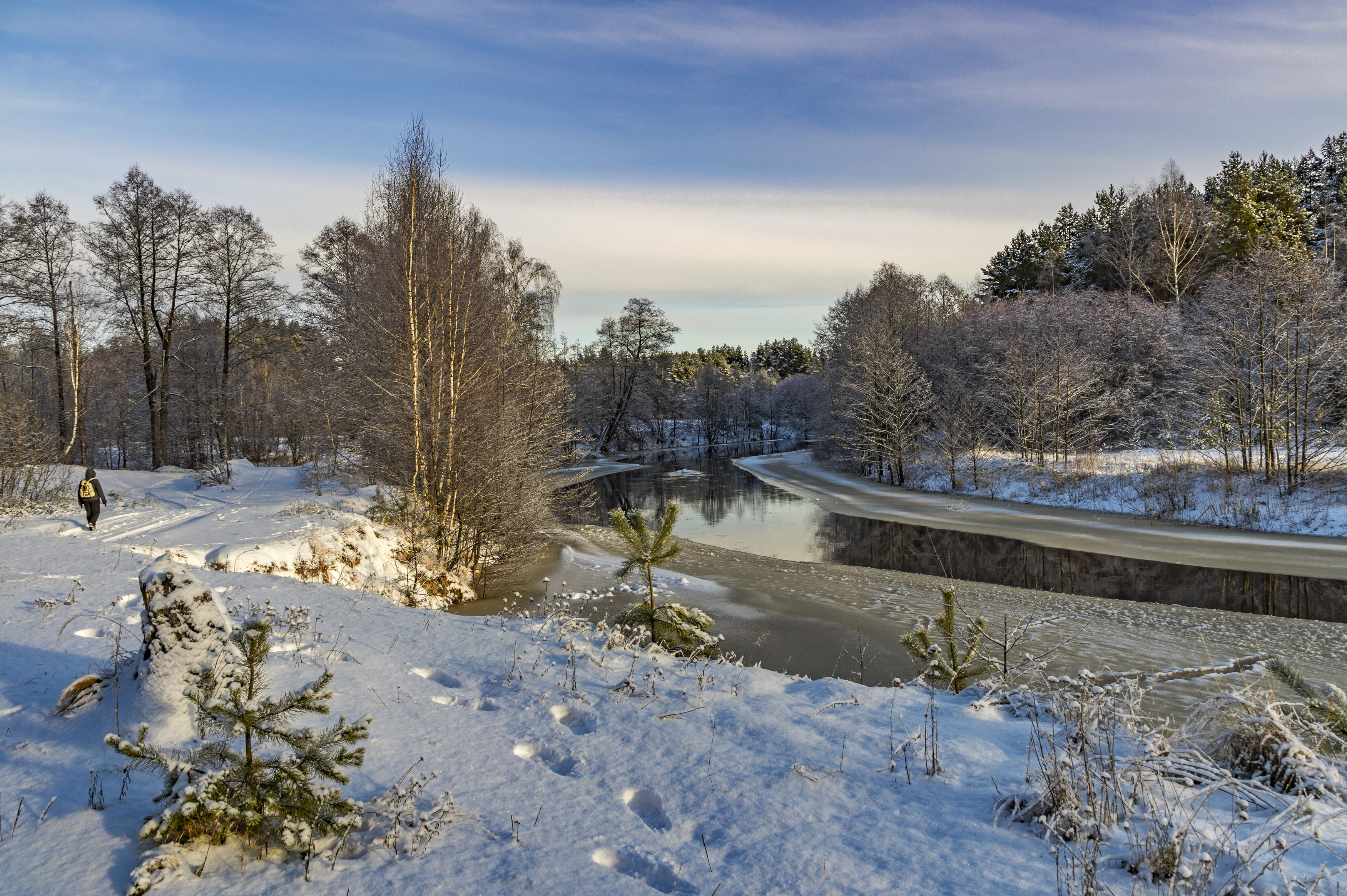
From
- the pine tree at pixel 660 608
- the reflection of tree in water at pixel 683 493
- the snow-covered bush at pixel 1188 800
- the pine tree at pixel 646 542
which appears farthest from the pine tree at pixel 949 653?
the reflection of tree in water at pixel 683 493

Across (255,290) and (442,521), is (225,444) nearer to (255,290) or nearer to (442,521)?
(255,290)

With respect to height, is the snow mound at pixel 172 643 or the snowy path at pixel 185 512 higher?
the snow mound at pixel 172 643

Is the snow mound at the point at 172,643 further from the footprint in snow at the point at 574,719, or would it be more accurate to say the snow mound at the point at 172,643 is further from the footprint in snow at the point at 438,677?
the footprint in snow at the point at 574,719

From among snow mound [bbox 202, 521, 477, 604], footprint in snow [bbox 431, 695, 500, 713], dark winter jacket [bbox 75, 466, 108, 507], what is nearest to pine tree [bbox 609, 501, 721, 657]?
footprint in snow [bbox 431, 695, 500, 713]

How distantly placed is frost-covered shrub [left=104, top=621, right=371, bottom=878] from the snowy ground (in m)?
0.14

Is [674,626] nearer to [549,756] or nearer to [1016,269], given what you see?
[549,756]

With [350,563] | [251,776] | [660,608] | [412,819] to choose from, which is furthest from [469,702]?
[350,563]

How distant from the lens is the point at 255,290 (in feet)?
81.2

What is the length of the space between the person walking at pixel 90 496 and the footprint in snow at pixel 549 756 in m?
12.0

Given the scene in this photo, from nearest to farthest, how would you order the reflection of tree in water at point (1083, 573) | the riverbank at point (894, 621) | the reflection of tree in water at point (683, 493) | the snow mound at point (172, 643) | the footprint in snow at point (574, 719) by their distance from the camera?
the snow mound at point (172, 643), the footprint in snow at point (574, 719), the riverbank at point (894, 621), the reflection of tree in water at point (1083, 573), the reflection of tree in water at point (683, 493)

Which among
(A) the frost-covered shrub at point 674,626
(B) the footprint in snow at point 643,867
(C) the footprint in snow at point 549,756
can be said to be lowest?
(A) the frost-covered shrub at point 674,626

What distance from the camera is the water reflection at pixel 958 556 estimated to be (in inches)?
464

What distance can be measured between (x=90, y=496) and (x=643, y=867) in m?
13.7

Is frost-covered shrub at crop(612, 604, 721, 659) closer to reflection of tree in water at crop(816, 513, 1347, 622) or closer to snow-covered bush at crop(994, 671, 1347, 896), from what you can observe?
snow-covered bush at crop(994, 671, 1347, 896)
